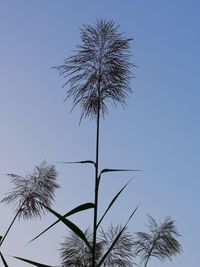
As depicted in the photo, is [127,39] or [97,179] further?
[127,39]

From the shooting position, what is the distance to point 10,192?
5273mm

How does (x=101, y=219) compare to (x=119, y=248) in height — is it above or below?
below

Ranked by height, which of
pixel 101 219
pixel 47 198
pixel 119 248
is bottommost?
pixel 101 219

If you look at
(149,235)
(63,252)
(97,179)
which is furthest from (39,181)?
(97,179)

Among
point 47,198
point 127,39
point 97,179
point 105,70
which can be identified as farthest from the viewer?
point 47,198

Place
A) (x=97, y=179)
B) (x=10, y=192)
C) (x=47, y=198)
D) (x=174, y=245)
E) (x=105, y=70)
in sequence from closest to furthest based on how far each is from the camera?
(x=97, y=179) → (x=105, y=70) → (x=47, y=198) → (x=10, y=192) → (x=174, y=245)

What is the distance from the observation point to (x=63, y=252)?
5.56m

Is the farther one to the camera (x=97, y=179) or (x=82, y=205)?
(x=97, y=179)

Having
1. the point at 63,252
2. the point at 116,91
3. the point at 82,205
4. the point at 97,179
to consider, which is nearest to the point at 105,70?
the point at 116,91

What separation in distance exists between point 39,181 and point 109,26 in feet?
7.10

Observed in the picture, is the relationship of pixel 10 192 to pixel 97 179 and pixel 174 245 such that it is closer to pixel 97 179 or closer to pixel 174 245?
pixel 174 245

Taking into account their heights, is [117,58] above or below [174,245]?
above

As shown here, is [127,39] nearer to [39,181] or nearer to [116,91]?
[116,91]

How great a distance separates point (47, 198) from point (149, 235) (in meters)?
1.88
